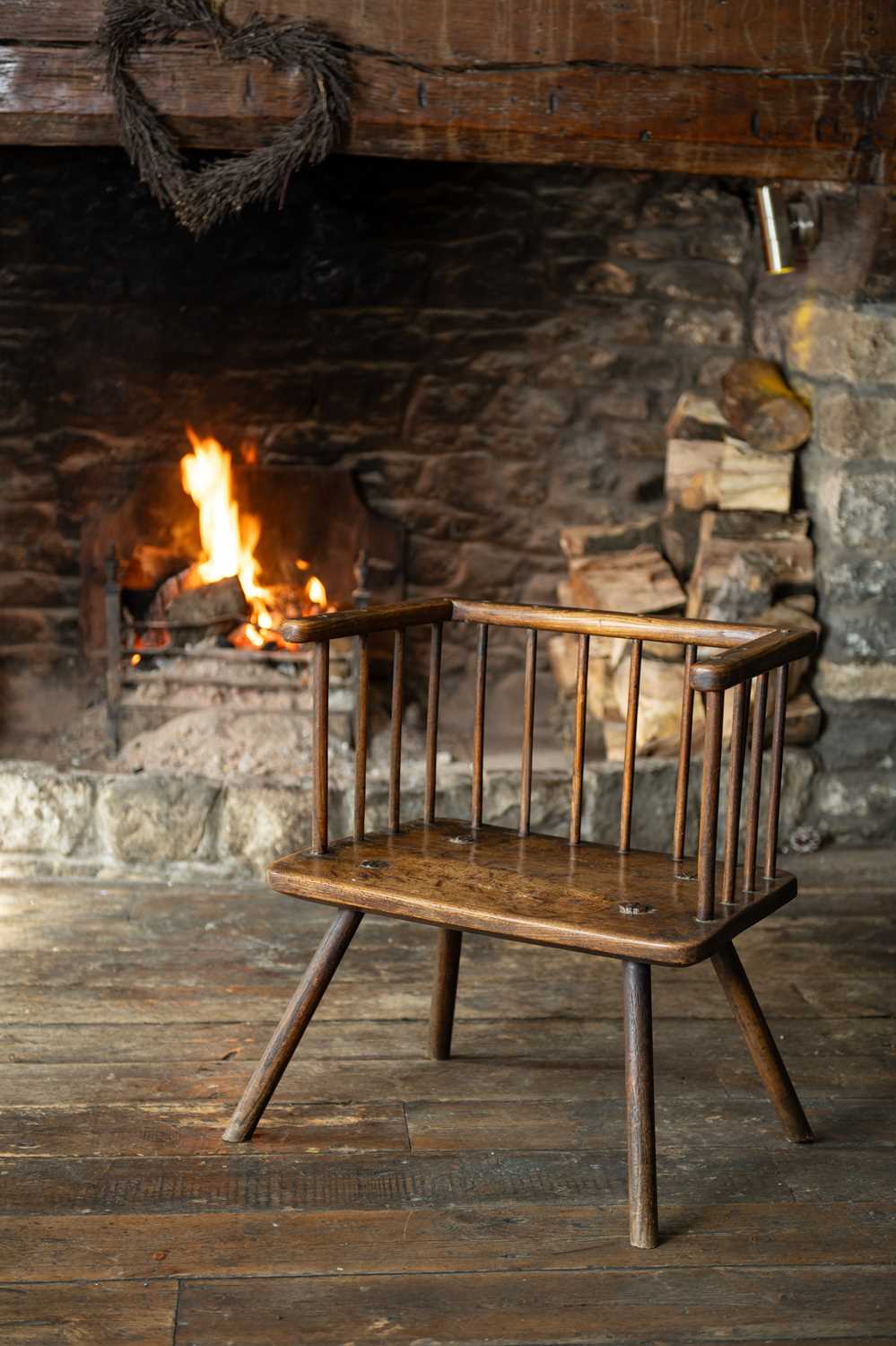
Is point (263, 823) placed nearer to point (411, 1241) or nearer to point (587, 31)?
point (411, 1241)

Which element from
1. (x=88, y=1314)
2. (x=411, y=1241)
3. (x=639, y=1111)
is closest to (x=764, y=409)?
(x=639, y=1111)

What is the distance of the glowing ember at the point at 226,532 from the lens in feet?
12.4

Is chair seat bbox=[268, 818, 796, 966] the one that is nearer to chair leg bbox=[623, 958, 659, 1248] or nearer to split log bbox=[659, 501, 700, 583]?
chair leg bbox=[623, 958, 659, 1248]

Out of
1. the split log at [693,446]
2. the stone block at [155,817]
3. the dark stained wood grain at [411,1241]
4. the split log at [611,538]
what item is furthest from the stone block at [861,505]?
the dark stained wood grain at [411,1241]

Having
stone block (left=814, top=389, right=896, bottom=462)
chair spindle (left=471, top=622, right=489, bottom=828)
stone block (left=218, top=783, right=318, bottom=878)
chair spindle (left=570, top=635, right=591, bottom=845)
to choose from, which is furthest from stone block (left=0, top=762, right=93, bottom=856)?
stone block (left=814, top=389, right=896, bottom=462)

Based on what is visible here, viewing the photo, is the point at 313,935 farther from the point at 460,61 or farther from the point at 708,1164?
the point at 460,61

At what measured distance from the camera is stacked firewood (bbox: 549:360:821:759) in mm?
3451

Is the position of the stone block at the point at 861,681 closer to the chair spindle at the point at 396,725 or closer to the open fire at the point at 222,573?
the open fire at the point at 222,573

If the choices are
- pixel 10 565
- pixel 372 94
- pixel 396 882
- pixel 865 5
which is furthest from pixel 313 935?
pixel 865 5

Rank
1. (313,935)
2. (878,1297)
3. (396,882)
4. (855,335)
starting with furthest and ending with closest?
(855,335) < (313,935) < (396,882) < (878,1297)

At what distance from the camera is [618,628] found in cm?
231

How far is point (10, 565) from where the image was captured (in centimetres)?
381

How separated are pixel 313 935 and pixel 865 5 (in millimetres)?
2176

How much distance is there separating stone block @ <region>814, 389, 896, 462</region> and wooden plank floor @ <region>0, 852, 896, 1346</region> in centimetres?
109
